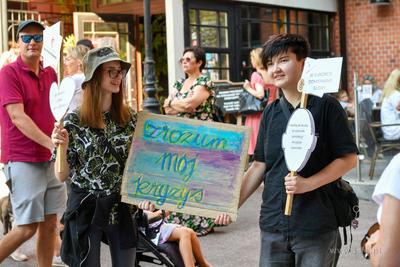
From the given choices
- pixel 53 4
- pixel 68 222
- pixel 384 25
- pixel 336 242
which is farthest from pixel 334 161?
pixel 53 4

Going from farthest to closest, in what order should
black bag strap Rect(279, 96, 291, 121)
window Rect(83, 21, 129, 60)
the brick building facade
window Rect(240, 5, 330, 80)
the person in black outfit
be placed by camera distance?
the brick building facade < window Rect(240, 5, 330, 80) < window Rect(83, 21, 129, 60) < black bag strap Rect(279, 96, 291, 121) < the person in black outfit

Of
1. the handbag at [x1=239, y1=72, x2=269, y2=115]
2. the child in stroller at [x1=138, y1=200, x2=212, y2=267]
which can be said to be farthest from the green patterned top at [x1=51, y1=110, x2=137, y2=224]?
the handbag at [x1=239, y1=72, x2=269, y2=115]

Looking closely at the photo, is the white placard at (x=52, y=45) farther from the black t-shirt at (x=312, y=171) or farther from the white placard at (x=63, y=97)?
the black t-shirt at (x=312, y=171)

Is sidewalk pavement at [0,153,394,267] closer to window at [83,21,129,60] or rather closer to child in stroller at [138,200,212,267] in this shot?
child in stroller at [138,200,212,267]

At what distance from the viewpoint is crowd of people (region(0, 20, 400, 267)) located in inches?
83.7

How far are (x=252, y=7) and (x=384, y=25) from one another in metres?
3.68

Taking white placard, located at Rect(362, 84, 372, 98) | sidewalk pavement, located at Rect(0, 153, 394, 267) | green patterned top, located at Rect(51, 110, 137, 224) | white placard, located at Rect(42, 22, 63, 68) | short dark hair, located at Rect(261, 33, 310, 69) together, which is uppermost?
white placard, located at Rect(42, 22, 63, 68)

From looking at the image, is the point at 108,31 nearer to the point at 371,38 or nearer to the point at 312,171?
the point at 371,38

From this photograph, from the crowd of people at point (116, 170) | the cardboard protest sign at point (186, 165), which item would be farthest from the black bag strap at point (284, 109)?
the cardboard protest sign at point (186, 165)

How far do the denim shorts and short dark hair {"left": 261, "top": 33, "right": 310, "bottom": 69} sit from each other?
2.12 metres

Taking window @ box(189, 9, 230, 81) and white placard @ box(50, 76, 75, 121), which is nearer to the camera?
white placard @ box(50, 76, 75, 121)

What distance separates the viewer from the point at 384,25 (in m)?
11.7

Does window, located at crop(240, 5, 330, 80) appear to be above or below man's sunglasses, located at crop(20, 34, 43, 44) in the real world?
above

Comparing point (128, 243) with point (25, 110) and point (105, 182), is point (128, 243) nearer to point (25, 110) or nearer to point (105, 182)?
point (105, 182)
